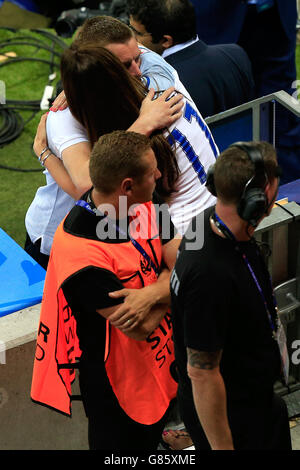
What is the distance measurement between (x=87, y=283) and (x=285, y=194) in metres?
1.30

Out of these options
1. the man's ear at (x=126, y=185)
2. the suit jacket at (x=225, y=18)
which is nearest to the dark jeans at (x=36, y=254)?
the man's ear at (x=126, y=185)

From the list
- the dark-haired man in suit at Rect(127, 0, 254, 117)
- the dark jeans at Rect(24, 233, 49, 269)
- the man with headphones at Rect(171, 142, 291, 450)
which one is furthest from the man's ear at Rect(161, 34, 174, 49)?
the man with headphones at Rect(171, 142, 291, 450)

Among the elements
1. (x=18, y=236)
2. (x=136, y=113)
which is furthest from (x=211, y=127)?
(x=18, y=236)

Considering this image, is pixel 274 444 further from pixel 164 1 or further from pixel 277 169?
pixel 164 1

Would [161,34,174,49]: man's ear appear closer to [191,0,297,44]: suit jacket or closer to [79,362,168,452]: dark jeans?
[191,0,297,44]: suit jacket

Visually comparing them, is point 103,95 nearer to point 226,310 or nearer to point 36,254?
point 226,310

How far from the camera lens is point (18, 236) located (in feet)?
18.0

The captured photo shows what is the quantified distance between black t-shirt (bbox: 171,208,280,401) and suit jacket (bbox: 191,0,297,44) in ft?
11.3

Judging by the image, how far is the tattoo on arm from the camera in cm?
214

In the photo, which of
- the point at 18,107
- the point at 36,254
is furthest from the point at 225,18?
the point at 36,254

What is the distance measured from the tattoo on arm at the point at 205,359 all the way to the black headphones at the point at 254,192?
1.37 ft

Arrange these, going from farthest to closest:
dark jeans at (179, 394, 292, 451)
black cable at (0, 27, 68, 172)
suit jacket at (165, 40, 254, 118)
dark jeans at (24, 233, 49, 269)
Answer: black cable at (0, 27, 68, 172) < suit jacket at (165, 40, 254, 118) < dark jeans at (24, 233, 49, 269) < dark jeans at (179, 394, 292, 451)

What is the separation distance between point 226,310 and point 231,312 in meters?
0.05

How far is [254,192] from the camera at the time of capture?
6.68 feet
